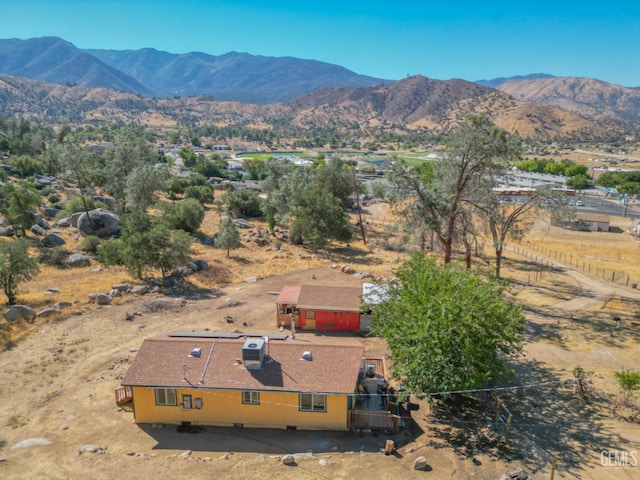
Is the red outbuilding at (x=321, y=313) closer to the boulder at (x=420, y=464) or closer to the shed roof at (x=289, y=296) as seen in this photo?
the shed roof at (x=289, y=296)

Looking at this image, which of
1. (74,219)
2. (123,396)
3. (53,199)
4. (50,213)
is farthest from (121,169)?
(123,396)

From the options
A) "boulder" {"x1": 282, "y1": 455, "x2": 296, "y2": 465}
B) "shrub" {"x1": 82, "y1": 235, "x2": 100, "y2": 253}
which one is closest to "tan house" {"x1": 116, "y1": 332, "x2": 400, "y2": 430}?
"boulder" {"x1": 282, "y1": 455, "x2": 296, "y2": 465}

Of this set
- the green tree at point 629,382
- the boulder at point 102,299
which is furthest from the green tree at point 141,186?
the green tree at point 629,382

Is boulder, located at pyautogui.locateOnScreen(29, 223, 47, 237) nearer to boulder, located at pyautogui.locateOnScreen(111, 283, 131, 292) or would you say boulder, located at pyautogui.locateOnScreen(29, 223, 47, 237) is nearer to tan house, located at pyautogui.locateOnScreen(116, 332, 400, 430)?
boulder, located at pyautogui.locateOnScreen(111, 283, 131, 292)

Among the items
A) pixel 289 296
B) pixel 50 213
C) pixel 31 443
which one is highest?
pixel 50 213

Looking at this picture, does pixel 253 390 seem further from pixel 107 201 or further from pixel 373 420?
pixel 107 201
